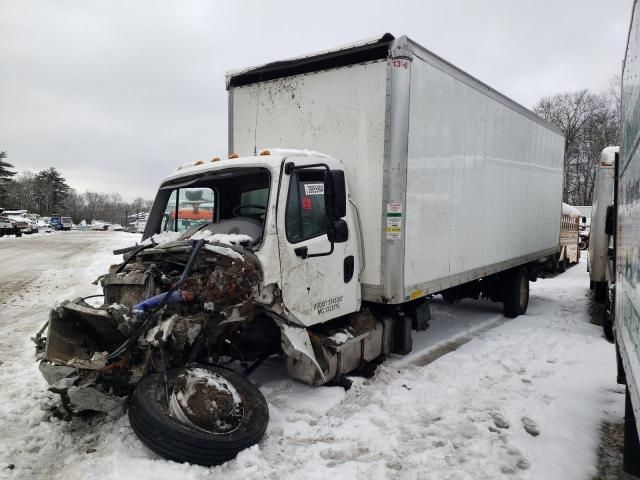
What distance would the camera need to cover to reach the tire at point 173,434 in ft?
11.3

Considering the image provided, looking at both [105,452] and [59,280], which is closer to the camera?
[105,452]

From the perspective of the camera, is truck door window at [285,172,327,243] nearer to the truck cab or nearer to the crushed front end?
the truck cab

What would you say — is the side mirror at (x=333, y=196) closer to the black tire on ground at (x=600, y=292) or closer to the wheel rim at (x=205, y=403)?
the wheel rim at (x=205, y=403)

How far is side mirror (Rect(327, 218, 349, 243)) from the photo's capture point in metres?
4.65

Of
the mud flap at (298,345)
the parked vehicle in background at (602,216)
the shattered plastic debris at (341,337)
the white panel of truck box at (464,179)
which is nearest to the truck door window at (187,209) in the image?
the mud flap at (298,345)

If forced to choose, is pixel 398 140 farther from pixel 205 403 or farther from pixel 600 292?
→ pixel 600 292

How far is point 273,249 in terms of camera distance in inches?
173

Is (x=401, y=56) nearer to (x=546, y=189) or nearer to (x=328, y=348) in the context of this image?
(x=328, y=348)

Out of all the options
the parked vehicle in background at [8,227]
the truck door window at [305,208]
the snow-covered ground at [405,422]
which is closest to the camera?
the snow-covered ground at [405,422]

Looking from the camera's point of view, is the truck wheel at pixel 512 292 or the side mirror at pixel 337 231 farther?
the truck wheel at pixel 512 292

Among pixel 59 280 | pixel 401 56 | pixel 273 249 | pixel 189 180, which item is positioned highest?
pixel 401 56

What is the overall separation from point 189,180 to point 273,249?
1595 millimetres

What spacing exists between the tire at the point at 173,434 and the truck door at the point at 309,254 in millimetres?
1234

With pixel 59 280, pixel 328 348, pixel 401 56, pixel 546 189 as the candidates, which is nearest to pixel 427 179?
pixel 401 56
